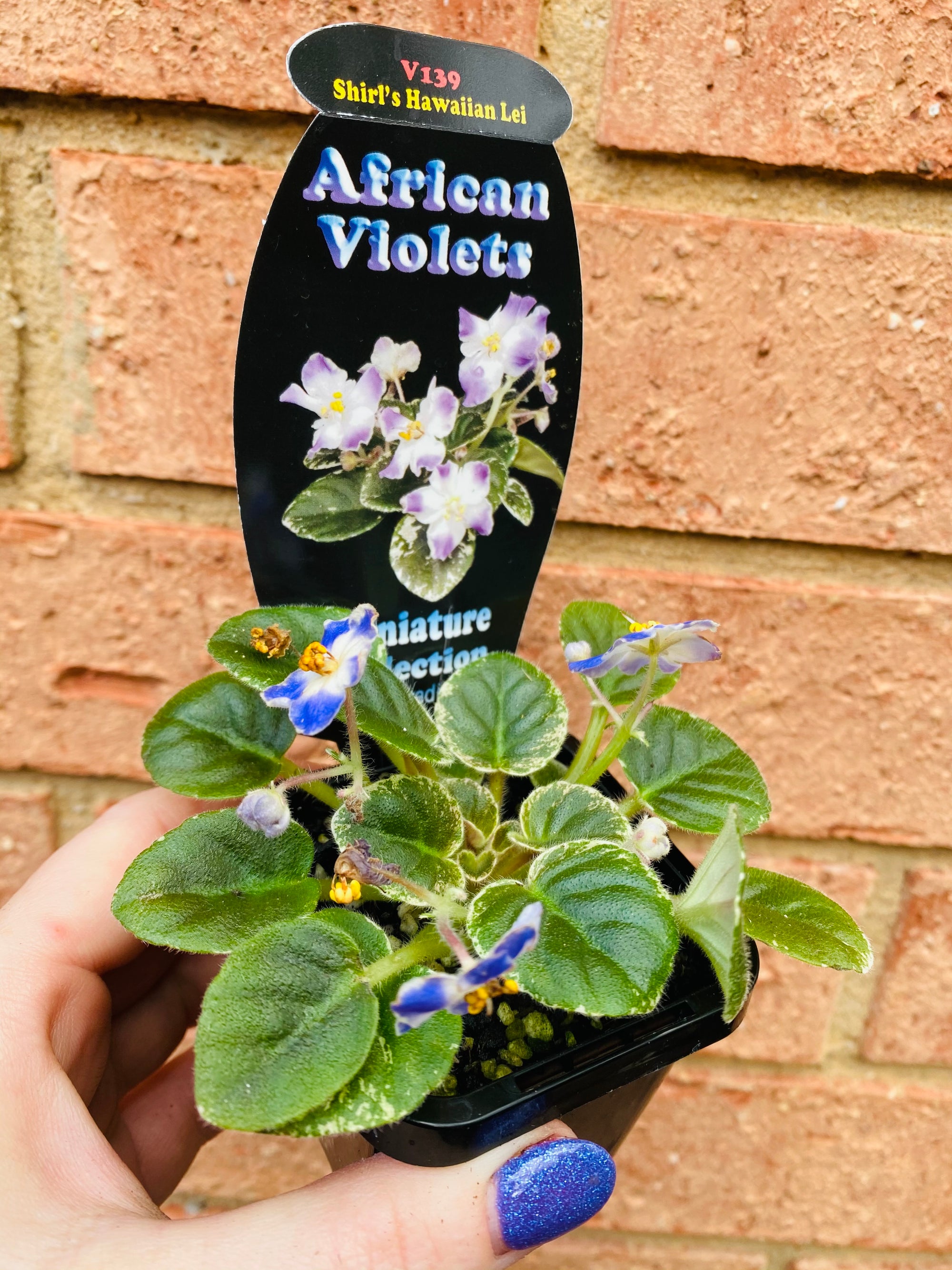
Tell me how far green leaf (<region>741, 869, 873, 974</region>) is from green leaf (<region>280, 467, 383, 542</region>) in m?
0.29

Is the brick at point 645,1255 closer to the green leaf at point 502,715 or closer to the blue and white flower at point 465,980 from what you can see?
the green leaf at point 502,715

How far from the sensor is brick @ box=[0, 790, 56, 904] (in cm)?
78

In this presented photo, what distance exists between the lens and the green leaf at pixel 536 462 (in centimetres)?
56

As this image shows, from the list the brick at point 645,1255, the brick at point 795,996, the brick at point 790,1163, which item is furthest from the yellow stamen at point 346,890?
the brick at point 645,1255

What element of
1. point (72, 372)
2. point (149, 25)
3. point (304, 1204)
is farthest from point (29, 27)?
point (304, 1204)

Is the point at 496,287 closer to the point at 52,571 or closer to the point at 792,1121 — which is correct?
the point at 52,571

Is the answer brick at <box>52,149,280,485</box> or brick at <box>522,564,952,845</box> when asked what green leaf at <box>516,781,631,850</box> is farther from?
brick at <box>52,149,280,485</box>

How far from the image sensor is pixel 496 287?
51 centimetres

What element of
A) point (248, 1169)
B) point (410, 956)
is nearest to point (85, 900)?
point (410, 956)

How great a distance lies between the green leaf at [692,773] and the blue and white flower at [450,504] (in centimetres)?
16

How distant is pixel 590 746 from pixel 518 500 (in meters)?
0.16

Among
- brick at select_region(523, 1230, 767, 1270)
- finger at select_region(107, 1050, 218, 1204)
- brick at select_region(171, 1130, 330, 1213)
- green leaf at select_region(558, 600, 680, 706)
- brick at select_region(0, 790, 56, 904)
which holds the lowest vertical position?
brick at select_region(523, 1230, 767, 1270)

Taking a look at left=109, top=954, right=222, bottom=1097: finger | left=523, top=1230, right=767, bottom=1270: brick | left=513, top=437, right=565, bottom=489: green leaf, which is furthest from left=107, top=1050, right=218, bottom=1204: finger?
left=513, top=437, right=565, bottom=489: green leaf

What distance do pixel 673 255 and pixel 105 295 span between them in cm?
39
